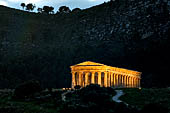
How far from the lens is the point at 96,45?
16788 cm

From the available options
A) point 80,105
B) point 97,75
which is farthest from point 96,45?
point 80,105

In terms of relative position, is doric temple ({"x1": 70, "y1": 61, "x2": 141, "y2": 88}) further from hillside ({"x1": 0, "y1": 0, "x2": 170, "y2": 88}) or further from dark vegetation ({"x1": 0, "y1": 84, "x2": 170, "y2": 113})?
hillside ({"x1": 0, "y1": 0, "x2": 170, "y2": 88})

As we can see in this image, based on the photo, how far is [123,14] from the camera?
178m

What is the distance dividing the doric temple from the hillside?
2100 cm

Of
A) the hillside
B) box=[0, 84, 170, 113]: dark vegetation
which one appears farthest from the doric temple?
the hillside

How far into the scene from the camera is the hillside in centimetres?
14838

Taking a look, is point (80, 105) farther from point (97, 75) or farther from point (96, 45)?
point (96, 45)

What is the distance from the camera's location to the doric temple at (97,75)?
10550cm

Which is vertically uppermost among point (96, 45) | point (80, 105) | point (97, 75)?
point (96, 45)

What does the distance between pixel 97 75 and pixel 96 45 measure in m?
57.2

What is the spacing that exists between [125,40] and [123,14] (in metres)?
20.0

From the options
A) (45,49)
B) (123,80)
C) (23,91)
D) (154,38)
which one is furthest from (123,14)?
(23,91)

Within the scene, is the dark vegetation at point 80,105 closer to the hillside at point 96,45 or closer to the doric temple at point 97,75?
the doric temple at point 97,75

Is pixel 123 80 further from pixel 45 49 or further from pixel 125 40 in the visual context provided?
pixel 45 49
